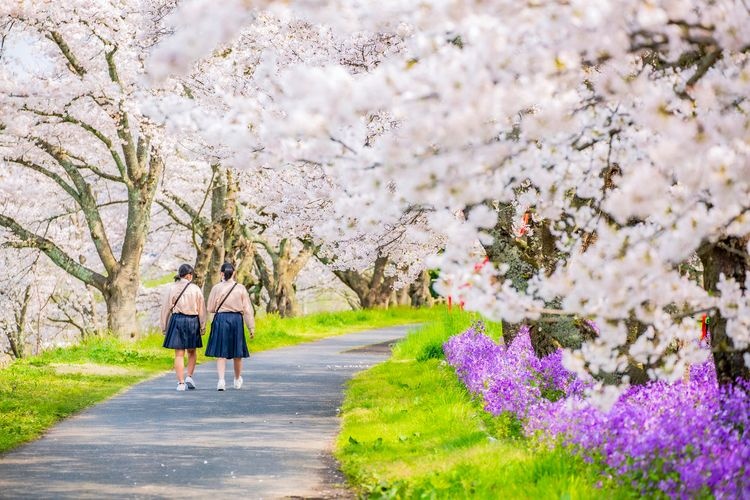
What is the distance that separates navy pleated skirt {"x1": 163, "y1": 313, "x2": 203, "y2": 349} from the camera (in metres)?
16.5

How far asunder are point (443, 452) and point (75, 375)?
31.9ft

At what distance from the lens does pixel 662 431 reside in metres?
7.47

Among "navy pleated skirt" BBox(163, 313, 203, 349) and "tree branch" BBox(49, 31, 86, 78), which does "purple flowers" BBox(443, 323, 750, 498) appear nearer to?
"navy pleated skirt" BBox(163, 313, 203, 349)

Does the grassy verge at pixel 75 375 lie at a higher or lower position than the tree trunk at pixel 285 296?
lower

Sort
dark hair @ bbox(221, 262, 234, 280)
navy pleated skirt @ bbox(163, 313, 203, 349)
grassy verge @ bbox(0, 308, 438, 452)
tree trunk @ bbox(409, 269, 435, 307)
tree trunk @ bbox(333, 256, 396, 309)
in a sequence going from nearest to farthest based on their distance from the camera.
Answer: grassy verge @ bbox(0, 308, 438, 452), dark hair @ bbox(221, 262, 234, 280), navy pleated skirt @ bbox(163, 313, 203, 349), tree trunk @ bbox(333, 256, 396, 309), tree trunk @ bbox(409, 269, 435, 307)

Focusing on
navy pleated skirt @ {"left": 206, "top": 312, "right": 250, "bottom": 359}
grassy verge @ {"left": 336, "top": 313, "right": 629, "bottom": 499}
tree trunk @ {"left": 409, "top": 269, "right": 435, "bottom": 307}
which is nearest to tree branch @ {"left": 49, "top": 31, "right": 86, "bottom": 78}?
navy pleated skirt @ {"left": 206, "top": 312, "right": 250, "bottom": 359}

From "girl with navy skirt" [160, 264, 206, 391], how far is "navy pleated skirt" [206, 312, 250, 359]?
0.20 meters

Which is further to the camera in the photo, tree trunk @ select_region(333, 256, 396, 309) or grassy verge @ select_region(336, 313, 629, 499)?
tree trunk @ select_region(333, 256, 396, 309)

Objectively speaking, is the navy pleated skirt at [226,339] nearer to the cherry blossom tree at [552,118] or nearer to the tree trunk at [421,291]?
the cherry blossom tree at [552,118]

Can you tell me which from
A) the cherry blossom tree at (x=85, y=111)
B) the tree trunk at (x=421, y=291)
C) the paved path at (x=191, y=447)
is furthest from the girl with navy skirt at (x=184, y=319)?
the tree trunk at (x=421, y=291)

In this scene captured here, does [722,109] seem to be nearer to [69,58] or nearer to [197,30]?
[197,30]

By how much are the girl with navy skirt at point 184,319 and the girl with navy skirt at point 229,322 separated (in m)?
0.21

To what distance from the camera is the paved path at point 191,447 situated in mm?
8648

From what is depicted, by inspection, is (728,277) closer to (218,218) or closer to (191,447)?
(191,447)
